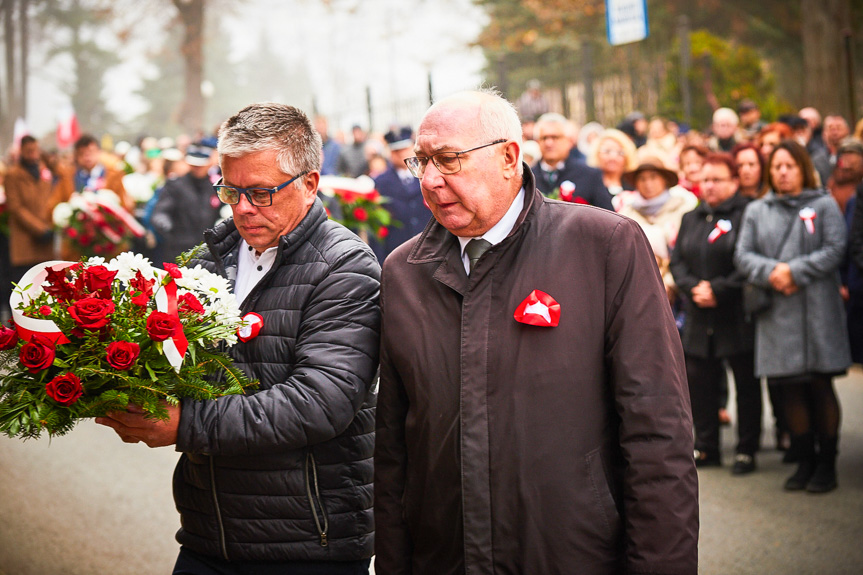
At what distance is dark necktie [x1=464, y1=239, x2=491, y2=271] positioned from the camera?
9.43 feet

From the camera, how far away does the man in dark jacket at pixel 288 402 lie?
286 cm

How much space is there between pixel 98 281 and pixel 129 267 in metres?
0.13

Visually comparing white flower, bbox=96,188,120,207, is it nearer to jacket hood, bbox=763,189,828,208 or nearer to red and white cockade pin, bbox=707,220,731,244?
red and white cockade pin, bbox=707,220,731,244

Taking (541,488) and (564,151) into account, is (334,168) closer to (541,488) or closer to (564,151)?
(564,151)

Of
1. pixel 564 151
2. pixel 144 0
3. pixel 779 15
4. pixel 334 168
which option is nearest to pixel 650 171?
pixel 564 151

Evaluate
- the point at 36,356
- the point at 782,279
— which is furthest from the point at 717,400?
the point at 36,356

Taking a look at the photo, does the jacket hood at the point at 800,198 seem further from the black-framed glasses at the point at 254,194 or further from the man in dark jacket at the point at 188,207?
the man in dark jacket at the point at 188,207

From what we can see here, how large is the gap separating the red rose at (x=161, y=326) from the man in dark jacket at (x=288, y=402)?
0.25m

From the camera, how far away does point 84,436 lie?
923cm

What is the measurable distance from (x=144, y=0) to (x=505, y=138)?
137ft

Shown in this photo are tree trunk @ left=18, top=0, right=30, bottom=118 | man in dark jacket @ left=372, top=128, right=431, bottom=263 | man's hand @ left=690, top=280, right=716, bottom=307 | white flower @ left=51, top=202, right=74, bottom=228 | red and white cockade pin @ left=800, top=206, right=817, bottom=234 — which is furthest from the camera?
tree trunk @ left=18, top=0, right=30, bottom=118

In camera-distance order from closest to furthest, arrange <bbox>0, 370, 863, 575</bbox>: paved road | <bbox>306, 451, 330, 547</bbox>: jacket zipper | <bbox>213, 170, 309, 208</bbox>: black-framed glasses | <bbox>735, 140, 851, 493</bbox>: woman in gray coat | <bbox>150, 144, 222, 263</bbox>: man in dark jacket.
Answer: <bbox>306, 451, 330, 547</bbox>: jacket zipper < <bbox>213, 170, 309, 208</bbox>: black-framed glasses < <bbox>0, 370, 863, 575</bbox>: paved road < <bbox>735, 140, 851, 493</bbox>: woman in gray coat < <bbox>150, 144, 222, 263</bbox>: man in dark jacket

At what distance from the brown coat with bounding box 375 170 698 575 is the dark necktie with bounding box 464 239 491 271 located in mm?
78

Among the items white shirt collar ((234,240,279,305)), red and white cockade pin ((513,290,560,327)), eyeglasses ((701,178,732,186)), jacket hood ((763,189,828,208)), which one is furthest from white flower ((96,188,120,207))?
red and white cockade pin ((513,290,560,327))
